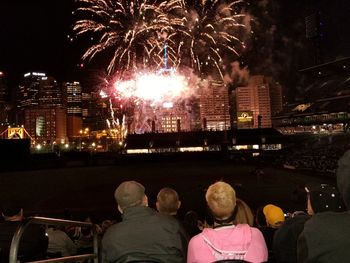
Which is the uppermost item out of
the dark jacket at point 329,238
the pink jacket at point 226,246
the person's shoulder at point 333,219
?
the person's shoulder at point 333,219

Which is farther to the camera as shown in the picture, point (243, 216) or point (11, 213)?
point (11, 213)

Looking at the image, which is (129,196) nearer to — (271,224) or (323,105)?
(271,224)

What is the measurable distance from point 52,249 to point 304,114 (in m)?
87.5

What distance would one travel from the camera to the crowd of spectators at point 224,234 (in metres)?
2.35

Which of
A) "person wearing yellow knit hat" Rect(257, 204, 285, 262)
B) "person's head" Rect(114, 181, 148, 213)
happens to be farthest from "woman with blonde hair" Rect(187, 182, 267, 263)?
"person wearing yellow knit hat" Rect(257, 204, 285, 262)

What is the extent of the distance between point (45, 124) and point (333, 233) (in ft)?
634

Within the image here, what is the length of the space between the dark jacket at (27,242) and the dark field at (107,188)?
1046 cm

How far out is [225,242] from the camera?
2.91 m

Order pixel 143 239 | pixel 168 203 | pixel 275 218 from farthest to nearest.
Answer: pixel 168 203 < pixel 275 218 < pixel 143 239

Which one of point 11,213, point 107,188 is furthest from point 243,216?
point 107,188

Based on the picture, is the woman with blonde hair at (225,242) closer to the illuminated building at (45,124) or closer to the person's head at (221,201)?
the person's head at (221,201)

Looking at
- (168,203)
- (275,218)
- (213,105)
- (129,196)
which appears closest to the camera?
(129,196)

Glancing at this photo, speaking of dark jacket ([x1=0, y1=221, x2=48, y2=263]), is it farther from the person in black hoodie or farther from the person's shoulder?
the person's shoulder

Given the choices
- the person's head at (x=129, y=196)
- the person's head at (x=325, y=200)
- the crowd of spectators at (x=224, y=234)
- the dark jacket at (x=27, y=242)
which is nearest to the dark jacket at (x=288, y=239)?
the crowd of spectators at (x=224, y=234)
